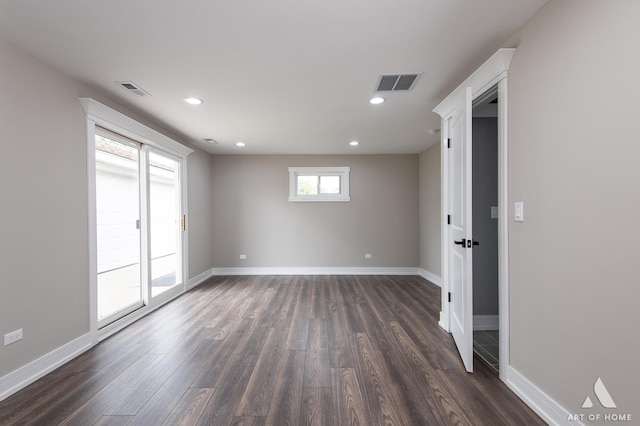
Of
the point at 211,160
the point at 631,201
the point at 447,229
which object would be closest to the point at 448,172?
the point at 447,229

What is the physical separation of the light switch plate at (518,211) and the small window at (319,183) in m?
3.86

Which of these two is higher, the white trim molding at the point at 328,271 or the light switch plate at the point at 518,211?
the light switch plate at the point at 518,211

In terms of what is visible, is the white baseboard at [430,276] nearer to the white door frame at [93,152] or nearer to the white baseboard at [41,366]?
the white door frame at [93,152]

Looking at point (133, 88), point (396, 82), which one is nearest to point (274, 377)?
point (396, 82)

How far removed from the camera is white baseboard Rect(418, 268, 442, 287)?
188 inches

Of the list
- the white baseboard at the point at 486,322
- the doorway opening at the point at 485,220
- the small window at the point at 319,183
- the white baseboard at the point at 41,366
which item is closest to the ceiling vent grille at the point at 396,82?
the doorway opening at the point at 485,220

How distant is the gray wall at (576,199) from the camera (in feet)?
3.96

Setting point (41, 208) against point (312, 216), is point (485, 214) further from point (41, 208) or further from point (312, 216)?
point (41, 208)

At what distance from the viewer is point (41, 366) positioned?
212cm

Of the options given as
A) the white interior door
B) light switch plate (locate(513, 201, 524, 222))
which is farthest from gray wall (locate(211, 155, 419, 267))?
light switch plate (locate(513, 201, 524, 222))

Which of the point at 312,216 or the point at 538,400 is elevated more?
the point at 312,216

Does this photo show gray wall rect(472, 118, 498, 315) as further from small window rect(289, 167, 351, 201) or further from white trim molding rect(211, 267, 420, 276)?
small window rect(289, 167, 351, 201)

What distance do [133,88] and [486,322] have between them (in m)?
4.38

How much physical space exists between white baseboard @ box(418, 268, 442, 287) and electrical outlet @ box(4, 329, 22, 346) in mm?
5044
